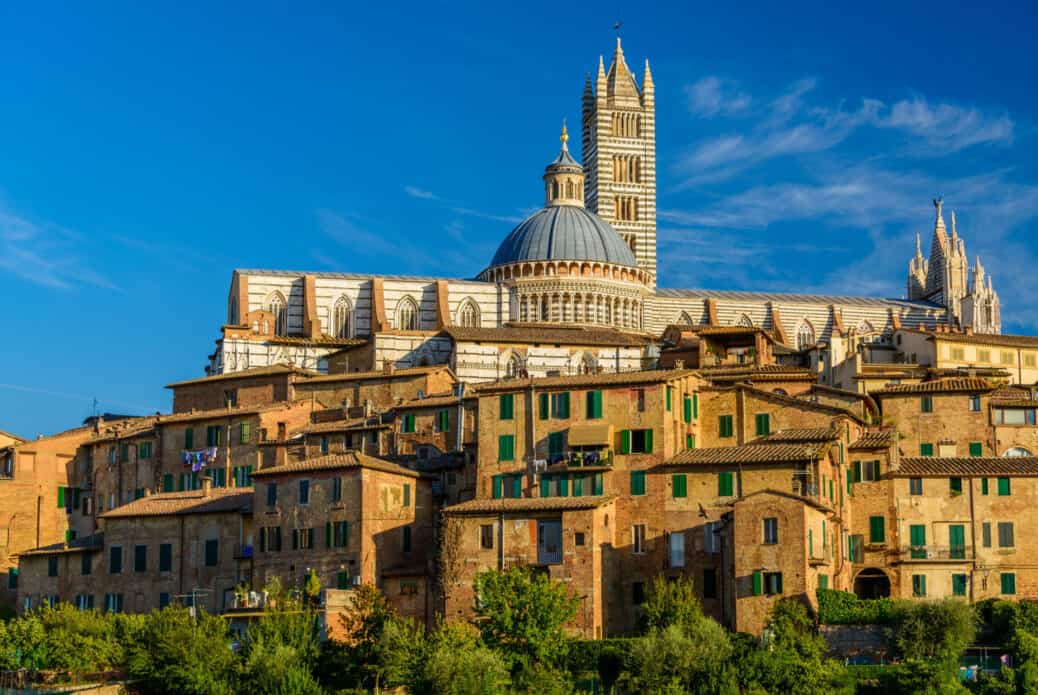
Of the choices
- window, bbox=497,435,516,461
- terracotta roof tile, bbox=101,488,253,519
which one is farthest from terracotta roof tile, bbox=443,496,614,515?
terracotta roof tile, bbox=101,488,253,519

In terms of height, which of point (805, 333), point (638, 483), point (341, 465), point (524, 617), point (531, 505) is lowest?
point (524, 617)

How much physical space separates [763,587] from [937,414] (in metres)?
15.8

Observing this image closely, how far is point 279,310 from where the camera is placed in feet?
320

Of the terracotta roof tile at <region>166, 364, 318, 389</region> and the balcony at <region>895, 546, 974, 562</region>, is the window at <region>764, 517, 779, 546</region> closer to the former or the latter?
the balcony at <region>895, 546, 974, 562</region>

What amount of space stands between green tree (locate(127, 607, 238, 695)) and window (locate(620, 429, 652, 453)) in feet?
42.7

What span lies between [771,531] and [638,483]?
6054 millimetres

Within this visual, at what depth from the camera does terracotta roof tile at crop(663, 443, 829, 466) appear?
178 ft

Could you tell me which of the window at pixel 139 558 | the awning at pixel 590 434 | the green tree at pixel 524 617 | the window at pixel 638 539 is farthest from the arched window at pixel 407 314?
the green tree at pixel 524 617

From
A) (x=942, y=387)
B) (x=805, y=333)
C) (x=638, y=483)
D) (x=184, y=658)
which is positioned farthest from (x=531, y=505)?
(x=805, y=333)

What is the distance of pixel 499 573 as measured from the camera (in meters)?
52.1

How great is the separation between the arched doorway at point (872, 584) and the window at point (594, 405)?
9468 millimetres

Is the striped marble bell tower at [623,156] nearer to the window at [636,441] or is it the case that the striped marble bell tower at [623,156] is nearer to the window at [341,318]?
the window at [341,318]

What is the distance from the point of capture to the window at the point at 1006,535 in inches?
2276

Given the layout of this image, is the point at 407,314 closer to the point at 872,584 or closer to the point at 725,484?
the point at 872,584
